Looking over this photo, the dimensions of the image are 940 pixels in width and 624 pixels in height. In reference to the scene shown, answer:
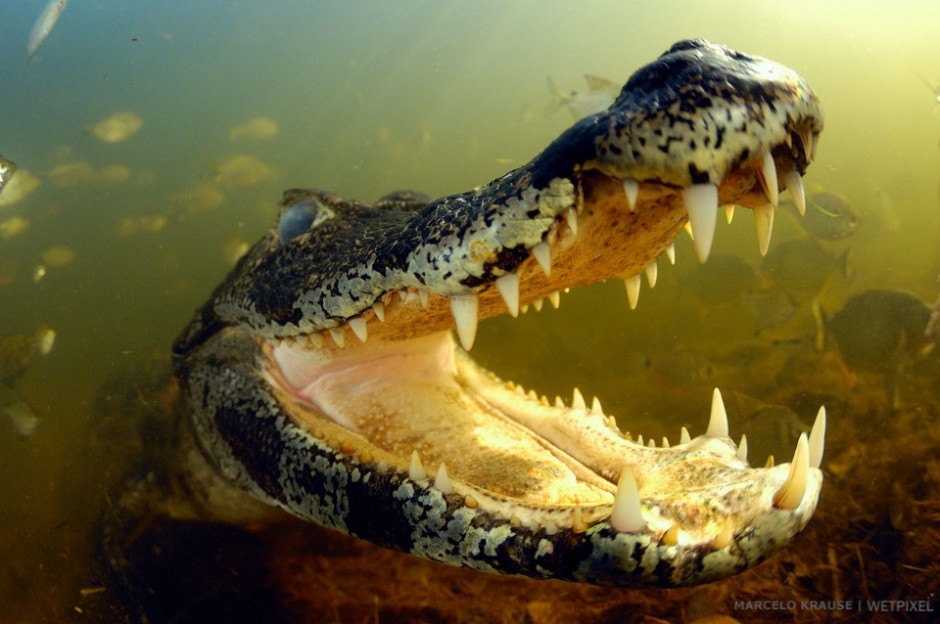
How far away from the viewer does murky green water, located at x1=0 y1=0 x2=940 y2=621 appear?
5621mm

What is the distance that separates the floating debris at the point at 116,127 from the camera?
10305 mm

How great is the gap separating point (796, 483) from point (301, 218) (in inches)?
104

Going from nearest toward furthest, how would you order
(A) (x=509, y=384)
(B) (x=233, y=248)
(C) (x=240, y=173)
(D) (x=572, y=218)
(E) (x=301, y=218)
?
1. (D) (x=572, y=218)
2. (E) (x=301, y=218)
3. (A) (x=509, y=384)
4. (B) (x=233, y=248)
5. (C) (x=240, y=173)

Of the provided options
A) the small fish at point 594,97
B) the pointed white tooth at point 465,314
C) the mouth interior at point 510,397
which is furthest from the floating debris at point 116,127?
the pointed white tooth at point 465,314

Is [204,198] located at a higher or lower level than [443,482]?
higher

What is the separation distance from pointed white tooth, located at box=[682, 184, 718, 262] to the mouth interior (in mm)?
62

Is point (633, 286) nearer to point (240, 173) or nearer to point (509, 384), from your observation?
point (509, 384)

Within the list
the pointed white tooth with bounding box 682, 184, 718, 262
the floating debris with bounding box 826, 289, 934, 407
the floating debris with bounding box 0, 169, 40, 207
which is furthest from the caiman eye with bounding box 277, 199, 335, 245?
Answer: the floating debris with bounding box 0, 169, 40, 207

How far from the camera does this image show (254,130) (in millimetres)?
11719

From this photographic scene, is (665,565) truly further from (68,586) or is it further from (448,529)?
(68,586)

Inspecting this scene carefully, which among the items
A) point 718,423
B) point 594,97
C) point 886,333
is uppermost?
point 594,97

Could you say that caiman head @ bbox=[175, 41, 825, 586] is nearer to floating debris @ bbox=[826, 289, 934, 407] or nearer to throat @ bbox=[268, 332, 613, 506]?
throat @ bbox=[268, 332, 613, 506]

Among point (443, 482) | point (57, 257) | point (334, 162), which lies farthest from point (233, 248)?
point (334, 162)

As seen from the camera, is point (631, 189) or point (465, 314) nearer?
point (631, 189)
